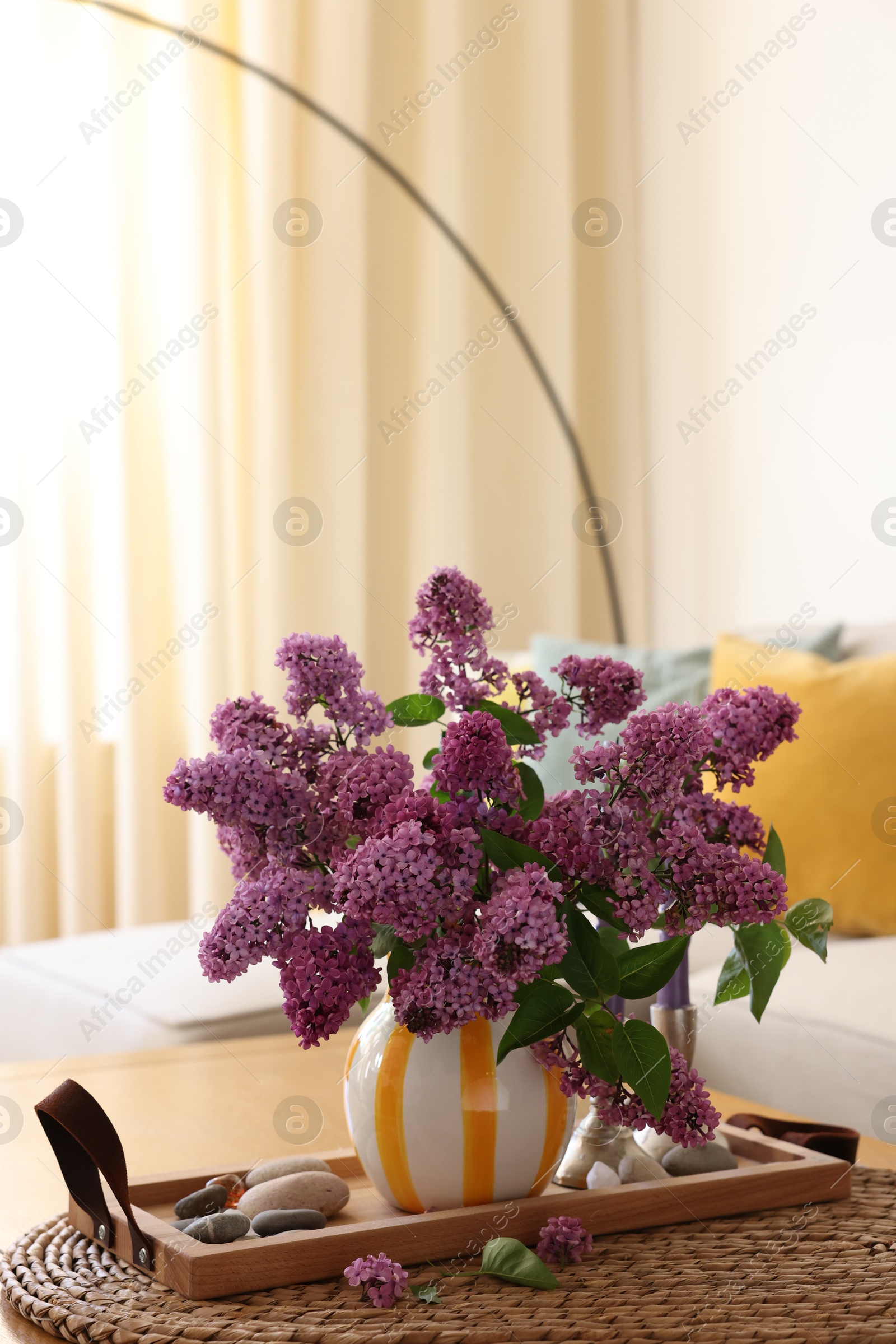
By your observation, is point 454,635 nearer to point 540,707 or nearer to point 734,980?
point 540,707

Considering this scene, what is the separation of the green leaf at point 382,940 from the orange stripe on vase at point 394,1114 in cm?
6

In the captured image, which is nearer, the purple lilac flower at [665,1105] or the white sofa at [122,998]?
the purple lilac flower at [665,1105]

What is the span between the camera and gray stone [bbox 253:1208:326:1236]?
798mm

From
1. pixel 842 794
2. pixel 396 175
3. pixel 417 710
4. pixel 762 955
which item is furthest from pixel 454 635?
pixel 396 175

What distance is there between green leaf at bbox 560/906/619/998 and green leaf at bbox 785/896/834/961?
0.13 metres

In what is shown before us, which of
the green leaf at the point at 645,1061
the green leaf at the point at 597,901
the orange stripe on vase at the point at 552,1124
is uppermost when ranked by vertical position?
the green leaf at the point at 597,901

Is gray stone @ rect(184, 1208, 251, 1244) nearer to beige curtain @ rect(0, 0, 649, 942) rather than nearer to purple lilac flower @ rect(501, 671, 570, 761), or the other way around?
purple lilac flower @ rect(501, 671, 570, 761)

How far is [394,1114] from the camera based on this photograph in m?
0.80

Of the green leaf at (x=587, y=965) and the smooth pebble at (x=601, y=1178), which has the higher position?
the green leaf at (x=587, y=965)

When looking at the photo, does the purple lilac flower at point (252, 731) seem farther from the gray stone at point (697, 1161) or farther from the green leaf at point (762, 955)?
the gray stone at point (697, 1161)

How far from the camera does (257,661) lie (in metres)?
3.21

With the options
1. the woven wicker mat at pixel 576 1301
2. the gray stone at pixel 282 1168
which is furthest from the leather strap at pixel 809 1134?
the gray stone at pixel 282 1168

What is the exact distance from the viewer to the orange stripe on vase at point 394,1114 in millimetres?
798

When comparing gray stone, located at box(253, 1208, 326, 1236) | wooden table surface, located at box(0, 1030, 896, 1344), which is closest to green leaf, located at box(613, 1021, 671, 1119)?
gray stone, located at box(253, 1208, 326, 1236)
